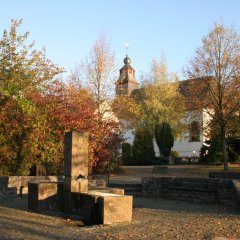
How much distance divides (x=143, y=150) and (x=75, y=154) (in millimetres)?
32462

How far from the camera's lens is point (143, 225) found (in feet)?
30.1

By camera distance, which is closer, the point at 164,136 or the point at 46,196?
the point at 46,196

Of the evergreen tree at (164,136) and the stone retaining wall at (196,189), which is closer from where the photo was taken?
the stone retaining wall at (196,189)

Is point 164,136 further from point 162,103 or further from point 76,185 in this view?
point 76,185

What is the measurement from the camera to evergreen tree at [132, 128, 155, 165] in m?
43.2

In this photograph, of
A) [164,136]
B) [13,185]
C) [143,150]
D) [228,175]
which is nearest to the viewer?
[13,185]

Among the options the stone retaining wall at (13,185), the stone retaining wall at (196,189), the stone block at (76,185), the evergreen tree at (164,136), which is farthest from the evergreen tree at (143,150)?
the stone block at (76,185)

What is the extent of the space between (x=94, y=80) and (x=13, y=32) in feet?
29.9

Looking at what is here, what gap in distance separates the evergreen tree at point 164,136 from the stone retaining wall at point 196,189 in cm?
2824

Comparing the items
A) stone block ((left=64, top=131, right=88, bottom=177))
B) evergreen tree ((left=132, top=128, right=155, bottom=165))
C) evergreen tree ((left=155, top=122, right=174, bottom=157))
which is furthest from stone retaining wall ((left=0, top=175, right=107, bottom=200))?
evergreen tree ((left=155, top=122, right=174, bottom=157))

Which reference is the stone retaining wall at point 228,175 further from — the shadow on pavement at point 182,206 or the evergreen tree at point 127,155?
the evergreen tree at point 127,155

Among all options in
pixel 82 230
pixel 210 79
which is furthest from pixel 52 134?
pixel 210 79

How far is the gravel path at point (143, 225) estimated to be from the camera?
7918mm

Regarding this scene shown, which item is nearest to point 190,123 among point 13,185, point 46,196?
point 13,185
